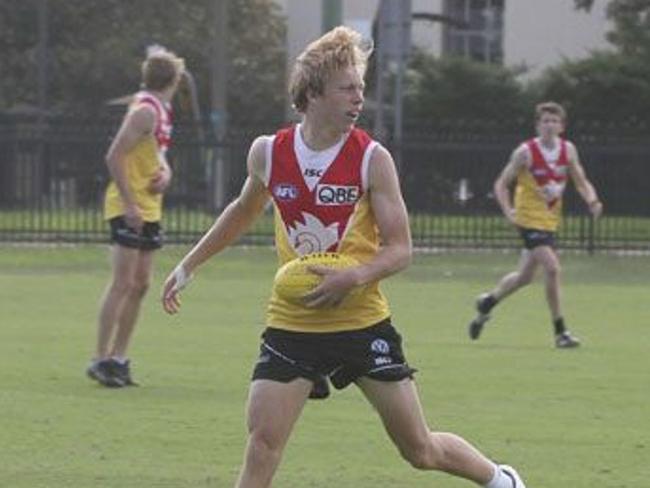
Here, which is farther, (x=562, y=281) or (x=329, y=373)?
(x=562, y=281)

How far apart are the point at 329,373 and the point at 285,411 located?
0.86ft

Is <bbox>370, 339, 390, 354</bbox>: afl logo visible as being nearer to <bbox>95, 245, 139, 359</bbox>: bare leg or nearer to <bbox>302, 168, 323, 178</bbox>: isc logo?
<bbox>302, 168, 323, 178</bbox>: isc logo

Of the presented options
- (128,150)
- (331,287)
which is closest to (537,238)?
(128,150)

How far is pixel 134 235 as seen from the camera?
13.6 meters

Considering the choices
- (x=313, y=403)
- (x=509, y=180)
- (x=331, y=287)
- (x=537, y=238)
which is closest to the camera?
(x=331, y=287)

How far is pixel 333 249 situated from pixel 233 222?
0.53m

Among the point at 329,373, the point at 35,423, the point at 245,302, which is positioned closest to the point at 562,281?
the point at 245,302

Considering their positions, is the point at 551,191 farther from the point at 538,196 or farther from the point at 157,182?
the point at 157,182

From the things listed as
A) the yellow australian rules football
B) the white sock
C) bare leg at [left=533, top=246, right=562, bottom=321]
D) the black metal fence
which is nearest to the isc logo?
the yellow australian rules football

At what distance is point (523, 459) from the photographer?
418 inches

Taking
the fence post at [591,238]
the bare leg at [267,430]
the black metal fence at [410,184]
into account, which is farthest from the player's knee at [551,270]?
the fence post at [591,238]

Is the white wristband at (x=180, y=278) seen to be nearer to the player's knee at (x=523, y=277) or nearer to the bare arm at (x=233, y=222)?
the bare arm at (x=233, y=222)

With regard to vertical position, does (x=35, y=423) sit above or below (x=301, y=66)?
below

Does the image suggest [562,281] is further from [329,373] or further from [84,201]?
[329,373]
